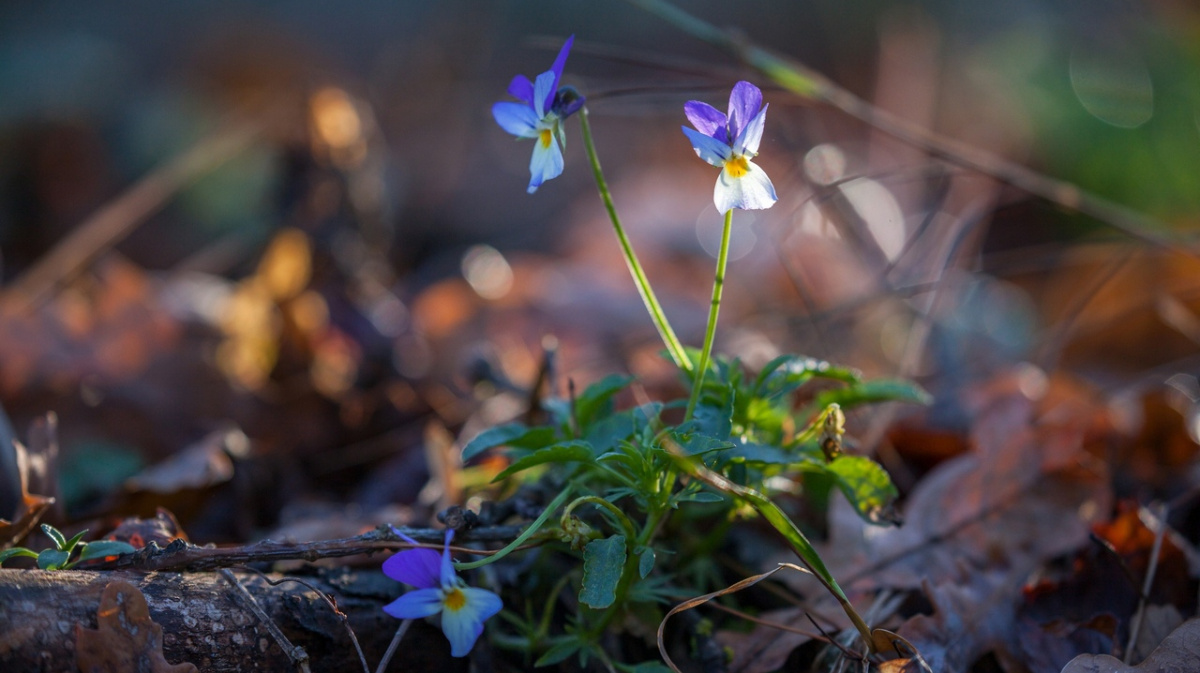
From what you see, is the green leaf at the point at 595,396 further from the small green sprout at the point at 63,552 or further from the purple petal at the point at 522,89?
the small green sprout at the point at 63,552

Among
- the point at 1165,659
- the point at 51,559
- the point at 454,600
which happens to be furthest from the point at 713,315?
the point at 51,559

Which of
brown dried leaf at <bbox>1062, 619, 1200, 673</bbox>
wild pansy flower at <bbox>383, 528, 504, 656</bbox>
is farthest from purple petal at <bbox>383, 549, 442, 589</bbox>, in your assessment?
brown dried leaf at <bbox>1062, 619, 1200, 673</bbox>

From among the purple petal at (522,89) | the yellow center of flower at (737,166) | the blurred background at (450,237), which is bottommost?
the blurred background at (450,237)

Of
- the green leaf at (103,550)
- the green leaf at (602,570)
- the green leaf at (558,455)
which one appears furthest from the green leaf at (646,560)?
the green leaf at (103,550)

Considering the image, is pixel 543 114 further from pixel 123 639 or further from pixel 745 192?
pixel 123 639

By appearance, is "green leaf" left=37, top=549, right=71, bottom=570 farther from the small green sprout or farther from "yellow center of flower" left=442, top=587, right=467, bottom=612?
"yellow center of flower" left=442, top=587, right=467, bottom=612
